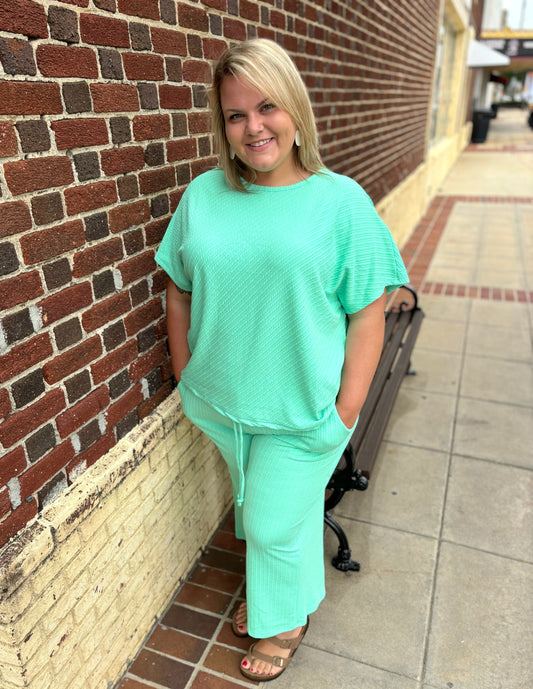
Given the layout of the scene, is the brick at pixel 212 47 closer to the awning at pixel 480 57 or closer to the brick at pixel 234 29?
the brick at pixel 234 29

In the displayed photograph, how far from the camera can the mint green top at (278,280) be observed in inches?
60.5

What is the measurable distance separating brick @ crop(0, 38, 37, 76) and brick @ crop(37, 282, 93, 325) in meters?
0.57

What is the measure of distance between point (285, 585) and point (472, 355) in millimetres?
3112

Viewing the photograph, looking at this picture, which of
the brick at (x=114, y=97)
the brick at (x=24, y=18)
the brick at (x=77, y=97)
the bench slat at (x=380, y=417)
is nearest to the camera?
the brick at (x=24, y=18)

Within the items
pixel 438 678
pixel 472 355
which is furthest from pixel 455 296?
pixel 438 678

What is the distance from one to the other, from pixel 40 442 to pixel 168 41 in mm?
1430

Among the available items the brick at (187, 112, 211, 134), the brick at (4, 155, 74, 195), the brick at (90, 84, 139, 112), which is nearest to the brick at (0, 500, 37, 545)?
the brick at (4, 155, 74, 195)

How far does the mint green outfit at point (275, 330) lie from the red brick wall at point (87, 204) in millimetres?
209

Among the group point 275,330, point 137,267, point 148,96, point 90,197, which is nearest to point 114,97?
point 148,96

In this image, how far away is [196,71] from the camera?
2078mm

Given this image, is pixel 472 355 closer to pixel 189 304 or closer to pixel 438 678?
pixel 438 678

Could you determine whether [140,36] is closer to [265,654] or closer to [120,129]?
[120,129]

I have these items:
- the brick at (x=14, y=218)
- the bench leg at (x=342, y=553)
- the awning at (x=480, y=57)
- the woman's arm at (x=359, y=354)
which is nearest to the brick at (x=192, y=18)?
the brick at (x=14, y=218)

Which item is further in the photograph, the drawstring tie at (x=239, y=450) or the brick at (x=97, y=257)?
the drawstring tie at (x=239, y=450)
